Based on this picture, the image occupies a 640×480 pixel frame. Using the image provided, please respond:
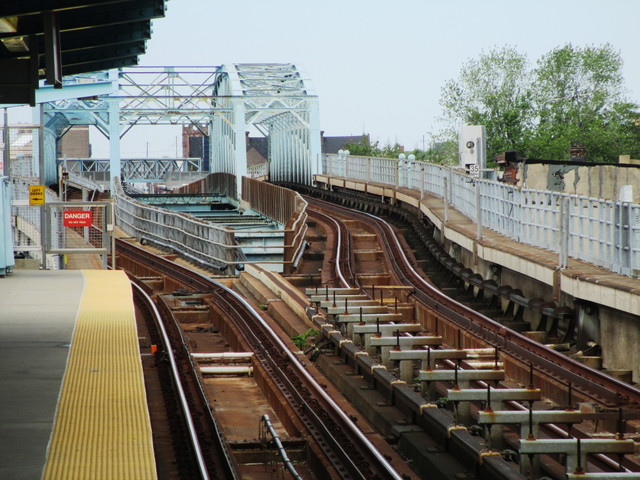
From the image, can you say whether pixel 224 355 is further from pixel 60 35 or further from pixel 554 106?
pixel 554 106

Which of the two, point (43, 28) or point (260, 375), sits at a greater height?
point (43, 28)

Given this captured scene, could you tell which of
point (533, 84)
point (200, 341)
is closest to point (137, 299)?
point (200, 341)

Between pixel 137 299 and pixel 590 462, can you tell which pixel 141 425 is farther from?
pixel 137 299

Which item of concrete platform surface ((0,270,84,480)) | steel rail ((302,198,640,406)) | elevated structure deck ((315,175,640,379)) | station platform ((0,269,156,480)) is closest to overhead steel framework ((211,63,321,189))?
elevated structure deck ((315,175,640,379))

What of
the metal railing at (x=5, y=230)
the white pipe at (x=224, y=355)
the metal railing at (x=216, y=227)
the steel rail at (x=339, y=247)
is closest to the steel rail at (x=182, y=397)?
the white pipe at (x=224, y=355)

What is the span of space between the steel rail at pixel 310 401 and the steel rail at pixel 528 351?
7.21 ft

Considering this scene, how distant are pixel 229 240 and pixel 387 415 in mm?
15174

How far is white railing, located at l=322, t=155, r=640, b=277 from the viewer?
13.5m

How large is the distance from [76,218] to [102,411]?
12148mm

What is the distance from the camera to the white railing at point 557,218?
44.1 ft

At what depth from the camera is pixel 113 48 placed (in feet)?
59.0

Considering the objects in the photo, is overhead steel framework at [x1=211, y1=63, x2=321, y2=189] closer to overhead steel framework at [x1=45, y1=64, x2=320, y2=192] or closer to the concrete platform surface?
overhead steel framework at [x1=45, y1=64, x2=320, y2=192]

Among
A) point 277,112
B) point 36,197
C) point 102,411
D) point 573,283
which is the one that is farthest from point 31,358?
point 277,112

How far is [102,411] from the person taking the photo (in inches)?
315
